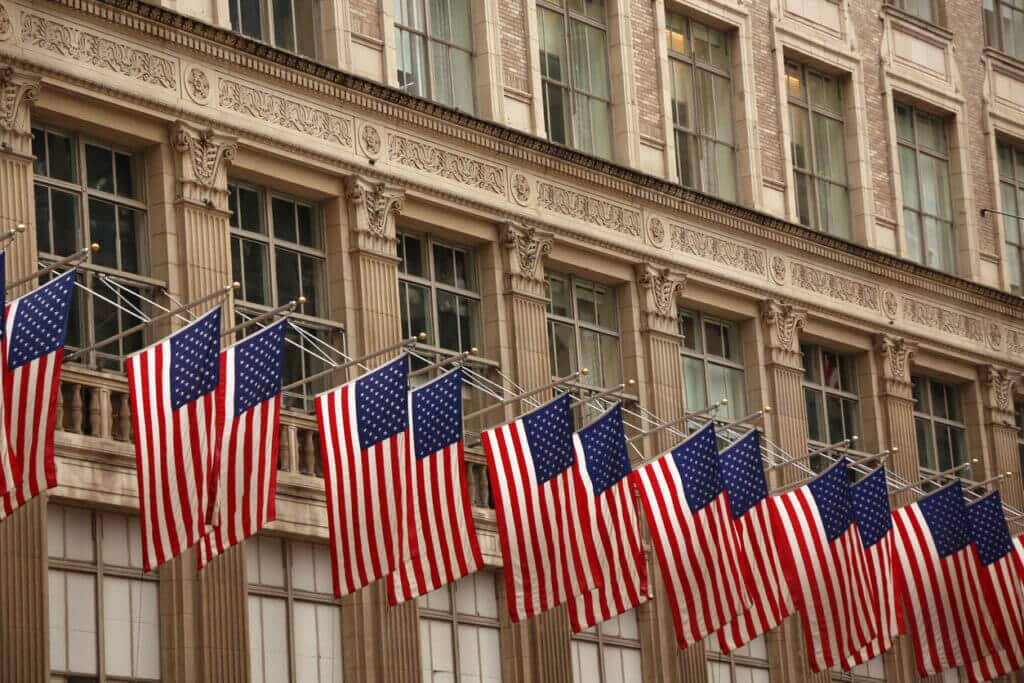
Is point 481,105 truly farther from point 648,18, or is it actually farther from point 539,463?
point 539,463

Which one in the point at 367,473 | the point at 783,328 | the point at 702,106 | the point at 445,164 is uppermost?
the point at 702,106

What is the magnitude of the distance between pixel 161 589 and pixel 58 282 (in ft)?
20.4

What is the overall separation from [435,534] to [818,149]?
Answer: 19309 millimetres

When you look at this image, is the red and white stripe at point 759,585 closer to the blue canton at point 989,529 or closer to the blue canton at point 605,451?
the blue canton at point 605,451

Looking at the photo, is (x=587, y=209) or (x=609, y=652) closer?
(x=609, y=652)

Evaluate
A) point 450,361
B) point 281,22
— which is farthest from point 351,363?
point 281,22

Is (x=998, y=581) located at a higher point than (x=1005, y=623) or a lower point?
higher

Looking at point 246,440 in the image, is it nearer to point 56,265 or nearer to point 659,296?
point 56,265

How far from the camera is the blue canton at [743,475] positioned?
34906 mm

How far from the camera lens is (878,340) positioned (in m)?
46.0

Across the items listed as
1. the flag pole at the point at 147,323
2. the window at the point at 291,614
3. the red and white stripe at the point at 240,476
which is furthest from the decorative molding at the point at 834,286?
the red and white stripe at the point at 240,476

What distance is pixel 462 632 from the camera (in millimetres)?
36156

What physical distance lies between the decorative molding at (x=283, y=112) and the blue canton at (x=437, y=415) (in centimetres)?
591

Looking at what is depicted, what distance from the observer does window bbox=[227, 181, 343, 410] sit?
34.6 metres
